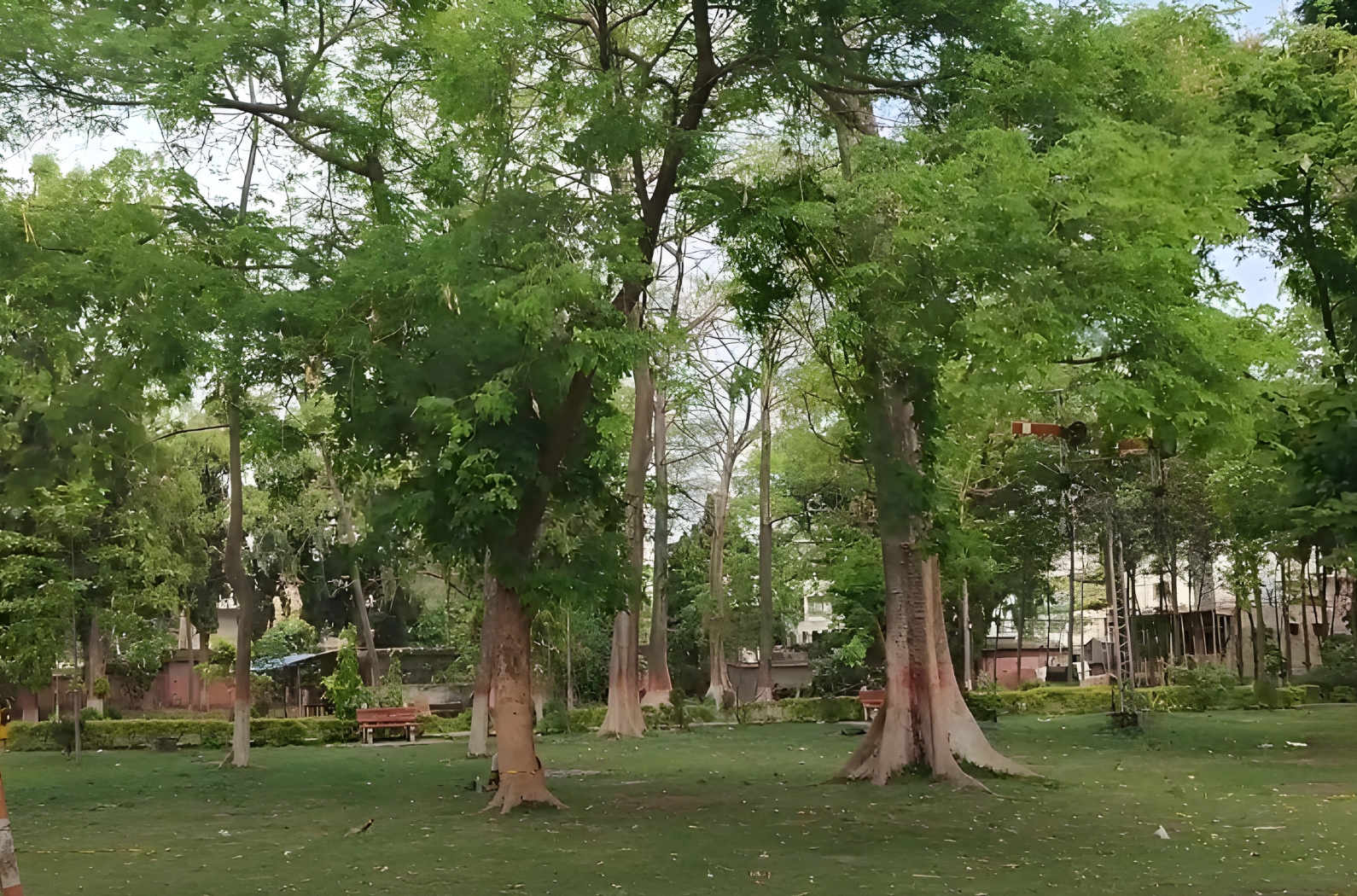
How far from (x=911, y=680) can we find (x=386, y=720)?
15.5 meters

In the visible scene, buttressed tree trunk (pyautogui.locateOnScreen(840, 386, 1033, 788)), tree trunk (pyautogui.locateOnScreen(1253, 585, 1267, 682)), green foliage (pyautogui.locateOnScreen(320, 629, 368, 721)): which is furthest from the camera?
tree trunk (pyautogui.locateOnScreen(1253, 585, 1267, 682))

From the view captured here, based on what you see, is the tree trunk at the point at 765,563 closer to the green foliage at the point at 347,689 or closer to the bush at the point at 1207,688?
the bush at the point at 1207,688

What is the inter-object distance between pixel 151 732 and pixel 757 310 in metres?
21.3

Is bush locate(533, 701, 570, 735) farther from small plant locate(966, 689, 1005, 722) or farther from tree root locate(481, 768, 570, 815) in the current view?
tree root locate(481, 768, 570, 815)

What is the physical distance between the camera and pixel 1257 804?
47.9 feet

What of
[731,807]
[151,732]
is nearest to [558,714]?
[151,732]

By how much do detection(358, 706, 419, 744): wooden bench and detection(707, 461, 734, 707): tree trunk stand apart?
11.6 m

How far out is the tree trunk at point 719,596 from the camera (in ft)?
129

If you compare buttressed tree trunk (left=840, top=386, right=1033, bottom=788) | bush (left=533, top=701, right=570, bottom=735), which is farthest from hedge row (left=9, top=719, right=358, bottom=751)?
buttressed tree trunk (left=840, top=386, right=1033, bottom=788)

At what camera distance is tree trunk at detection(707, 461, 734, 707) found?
39375 mm

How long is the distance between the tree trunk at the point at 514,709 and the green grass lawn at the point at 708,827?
0.54m

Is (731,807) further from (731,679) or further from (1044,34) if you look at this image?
(731,679)

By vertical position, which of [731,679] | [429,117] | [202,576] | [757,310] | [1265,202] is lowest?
[731,679]

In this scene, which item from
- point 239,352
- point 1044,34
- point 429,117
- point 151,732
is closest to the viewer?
point 1044,34
